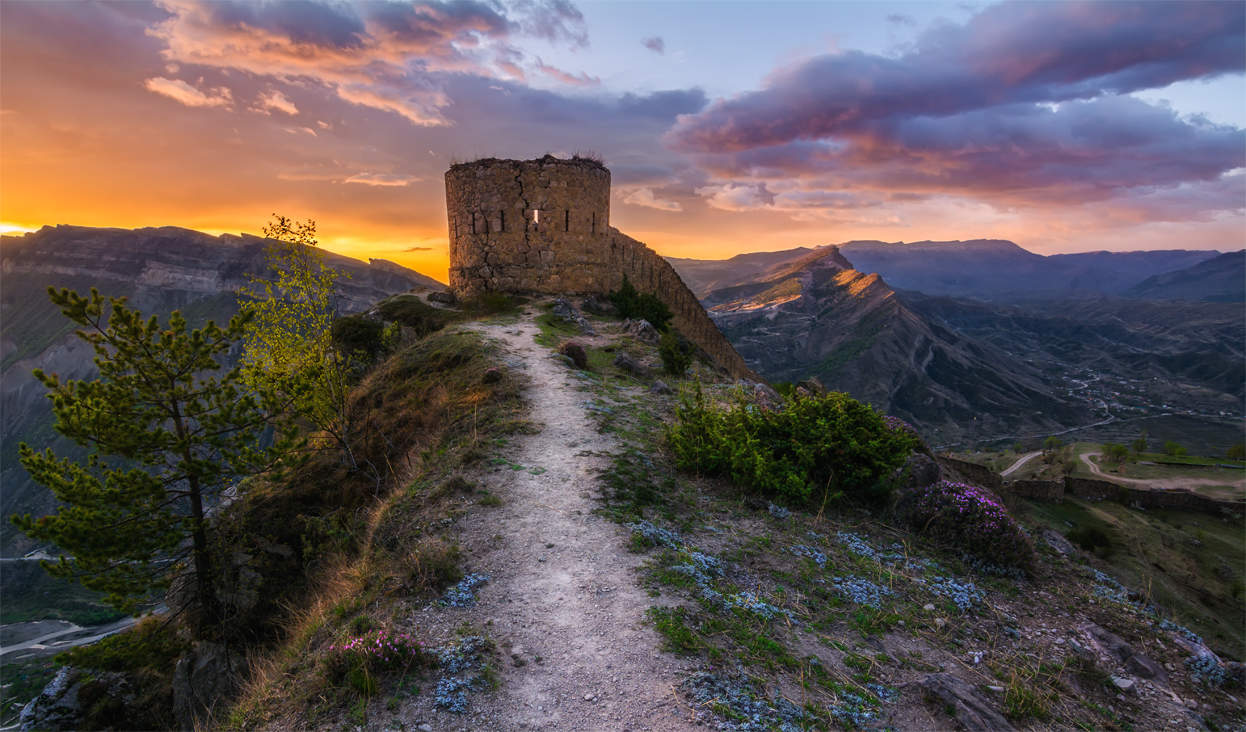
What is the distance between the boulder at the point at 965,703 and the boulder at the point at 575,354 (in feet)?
43.1

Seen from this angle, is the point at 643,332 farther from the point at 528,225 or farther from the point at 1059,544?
the point at 1059,544

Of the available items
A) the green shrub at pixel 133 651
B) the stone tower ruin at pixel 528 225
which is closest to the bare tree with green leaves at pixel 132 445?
the green shrub at pixel 133 651

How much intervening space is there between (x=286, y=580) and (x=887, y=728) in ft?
35.9

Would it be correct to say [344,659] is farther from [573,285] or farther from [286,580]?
[573,285]

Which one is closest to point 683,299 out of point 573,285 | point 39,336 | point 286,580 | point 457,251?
point 573,285

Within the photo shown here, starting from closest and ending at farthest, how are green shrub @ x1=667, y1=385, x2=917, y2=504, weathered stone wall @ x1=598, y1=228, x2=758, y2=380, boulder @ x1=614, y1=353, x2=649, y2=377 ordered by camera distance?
1. green shrub @ x1=667, y1=385, x2=917, y2=504
2. boulder @ x1=614, y1=353, x2=649, y2=377
3. weathered stone wall @ x1=598, y1=228, x2=758, y2=380

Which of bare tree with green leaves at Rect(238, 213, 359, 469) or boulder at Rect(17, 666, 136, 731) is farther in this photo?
bare tree with green leaves at Rect(238, 213, 359, 469)

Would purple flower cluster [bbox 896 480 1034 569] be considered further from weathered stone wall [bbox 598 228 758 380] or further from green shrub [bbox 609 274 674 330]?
weathered stone wall [bbox 598 228 758 380]

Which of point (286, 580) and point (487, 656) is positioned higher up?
point (487, 656)

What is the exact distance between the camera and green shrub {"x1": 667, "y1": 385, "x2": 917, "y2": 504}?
9789 millimetres

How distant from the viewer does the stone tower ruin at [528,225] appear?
1089 inches

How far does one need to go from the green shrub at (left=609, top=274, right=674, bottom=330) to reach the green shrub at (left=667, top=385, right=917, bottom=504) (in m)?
18.3

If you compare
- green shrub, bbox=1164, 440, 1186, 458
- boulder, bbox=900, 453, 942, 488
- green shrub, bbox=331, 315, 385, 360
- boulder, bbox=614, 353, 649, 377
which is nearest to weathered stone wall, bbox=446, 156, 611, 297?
green shrub, bbox=331, 315, 385, 360

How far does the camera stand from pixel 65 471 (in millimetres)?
8203
